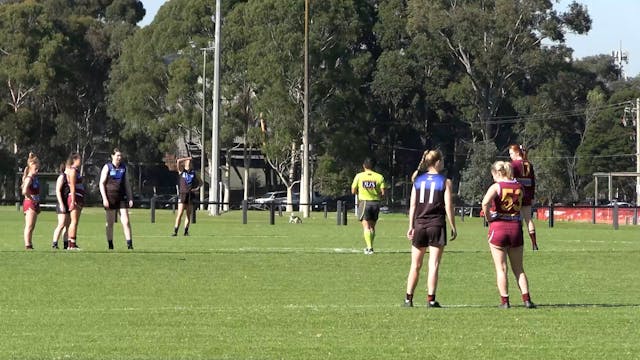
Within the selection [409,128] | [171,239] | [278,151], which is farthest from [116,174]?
[409,128]

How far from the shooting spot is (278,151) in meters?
82.6

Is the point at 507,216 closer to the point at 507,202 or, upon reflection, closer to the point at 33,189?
the point at 507,202

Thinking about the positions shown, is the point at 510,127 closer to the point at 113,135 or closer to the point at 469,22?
the point at 469,22

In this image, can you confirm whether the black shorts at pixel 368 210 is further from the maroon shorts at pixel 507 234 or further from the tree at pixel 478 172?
the tree at pixel 478 172

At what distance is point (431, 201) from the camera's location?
15.4m

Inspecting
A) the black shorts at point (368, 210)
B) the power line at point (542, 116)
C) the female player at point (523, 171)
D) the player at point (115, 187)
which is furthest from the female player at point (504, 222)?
the power line at point (542, 116)

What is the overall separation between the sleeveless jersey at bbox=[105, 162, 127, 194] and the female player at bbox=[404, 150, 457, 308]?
9911 mm

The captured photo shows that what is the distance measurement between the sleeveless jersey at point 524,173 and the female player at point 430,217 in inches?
321

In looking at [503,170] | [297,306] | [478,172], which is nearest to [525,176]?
[503,170]

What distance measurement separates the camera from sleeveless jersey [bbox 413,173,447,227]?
15.4 m

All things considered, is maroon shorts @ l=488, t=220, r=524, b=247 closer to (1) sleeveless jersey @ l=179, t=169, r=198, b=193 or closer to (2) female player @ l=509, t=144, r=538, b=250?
(2) female player @ l=509, t=144, r=538, b=250

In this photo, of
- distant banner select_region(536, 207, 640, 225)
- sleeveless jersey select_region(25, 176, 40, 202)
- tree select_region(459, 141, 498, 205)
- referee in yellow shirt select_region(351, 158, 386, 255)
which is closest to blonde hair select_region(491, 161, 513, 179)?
referee in yellow shirt select_region(351, 158, 386, 255)

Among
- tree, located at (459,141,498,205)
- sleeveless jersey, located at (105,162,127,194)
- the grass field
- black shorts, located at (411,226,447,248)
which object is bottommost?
the grass field

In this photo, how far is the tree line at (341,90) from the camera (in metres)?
81.7
